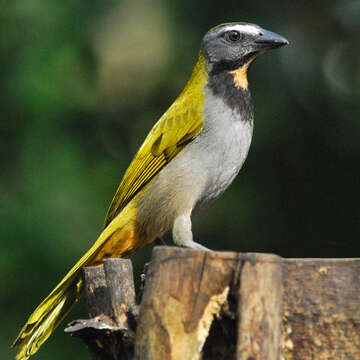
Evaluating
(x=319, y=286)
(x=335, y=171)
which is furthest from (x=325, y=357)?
(x=335, y=171)

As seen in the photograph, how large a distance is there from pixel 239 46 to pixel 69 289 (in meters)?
2.12

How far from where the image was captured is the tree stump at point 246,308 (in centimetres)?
262

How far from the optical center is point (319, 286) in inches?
113

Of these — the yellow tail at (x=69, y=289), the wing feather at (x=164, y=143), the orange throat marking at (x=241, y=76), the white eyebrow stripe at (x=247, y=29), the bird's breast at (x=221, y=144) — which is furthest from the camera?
the white eyebrow stripe at (x=247, y=29)

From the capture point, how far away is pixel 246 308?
2.61 m

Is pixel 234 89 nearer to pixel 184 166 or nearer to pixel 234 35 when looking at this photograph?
pixel 234 35

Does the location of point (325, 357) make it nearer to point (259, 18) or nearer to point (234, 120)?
point (234, 120)

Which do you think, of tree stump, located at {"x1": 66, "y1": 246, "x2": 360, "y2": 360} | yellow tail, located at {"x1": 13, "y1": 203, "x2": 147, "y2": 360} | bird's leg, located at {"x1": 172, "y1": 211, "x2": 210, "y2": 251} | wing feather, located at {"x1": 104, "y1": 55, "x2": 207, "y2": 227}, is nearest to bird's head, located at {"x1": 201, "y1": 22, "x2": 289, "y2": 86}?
wing feather, located at {"x1": 104, "y1": 55, "x2": 207, "y2": 227}

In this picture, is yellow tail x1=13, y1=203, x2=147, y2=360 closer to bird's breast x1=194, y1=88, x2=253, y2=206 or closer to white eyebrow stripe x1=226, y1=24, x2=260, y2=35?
bird's breast x1=194, y1=88, x2=253, y2=206

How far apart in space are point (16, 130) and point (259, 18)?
2623 mm

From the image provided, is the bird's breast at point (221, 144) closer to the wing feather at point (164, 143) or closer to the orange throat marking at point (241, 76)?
the wing feather at point (164, 143)

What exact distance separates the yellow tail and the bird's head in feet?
3.98

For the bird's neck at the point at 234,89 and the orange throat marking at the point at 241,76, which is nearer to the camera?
the bird's neck at the point at 234,89

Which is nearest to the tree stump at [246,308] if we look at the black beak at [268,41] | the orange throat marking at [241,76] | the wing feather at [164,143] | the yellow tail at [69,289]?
the yellow tail at [69,289]
